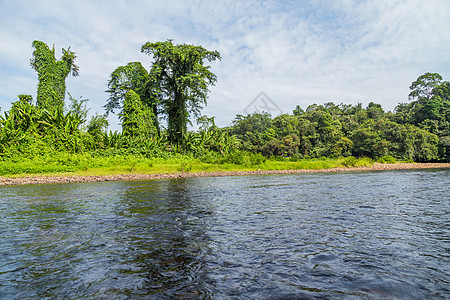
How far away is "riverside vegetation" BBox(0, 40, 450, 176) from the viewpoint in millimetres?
24344

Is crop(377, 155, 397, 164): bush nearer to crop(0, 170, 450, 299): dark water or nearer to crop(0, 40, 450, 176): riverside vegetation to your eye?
crop(0, 40, 450, 176): riverside vegetation

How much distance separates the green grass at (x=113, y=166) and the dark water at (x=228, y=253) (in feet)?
51.4

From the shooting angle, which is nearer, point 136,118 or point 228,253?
point 228,253

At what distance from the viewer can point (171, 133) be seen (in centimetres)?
3625

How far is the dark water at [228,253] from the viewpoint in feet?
10.5

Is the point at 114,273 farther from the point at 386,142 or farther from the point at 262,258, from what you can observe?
the point at 386,142

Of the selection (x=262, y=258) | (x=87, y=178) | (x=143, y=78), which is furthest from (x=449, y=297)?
(x=143, y=78)

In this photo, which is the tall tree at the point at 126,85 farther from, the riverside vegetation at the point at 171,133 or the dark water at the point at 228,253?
the dark water at the point at 228,253

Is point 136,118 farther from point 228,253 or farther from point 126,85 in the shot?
point 228,253

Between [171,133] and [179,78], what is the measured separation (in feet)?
24.8

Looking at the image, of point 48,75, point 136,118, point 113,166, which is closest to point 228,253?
point 113,166

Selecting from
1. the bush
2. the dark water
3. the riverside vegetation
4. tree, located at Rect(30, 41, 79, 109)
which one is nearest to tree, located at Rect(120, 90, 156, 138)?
the riverside vegetation

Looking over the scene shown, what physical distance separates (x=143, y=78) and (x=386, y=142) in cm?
3976

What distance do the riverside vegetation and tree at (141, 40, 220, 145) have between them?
136 millimetres
